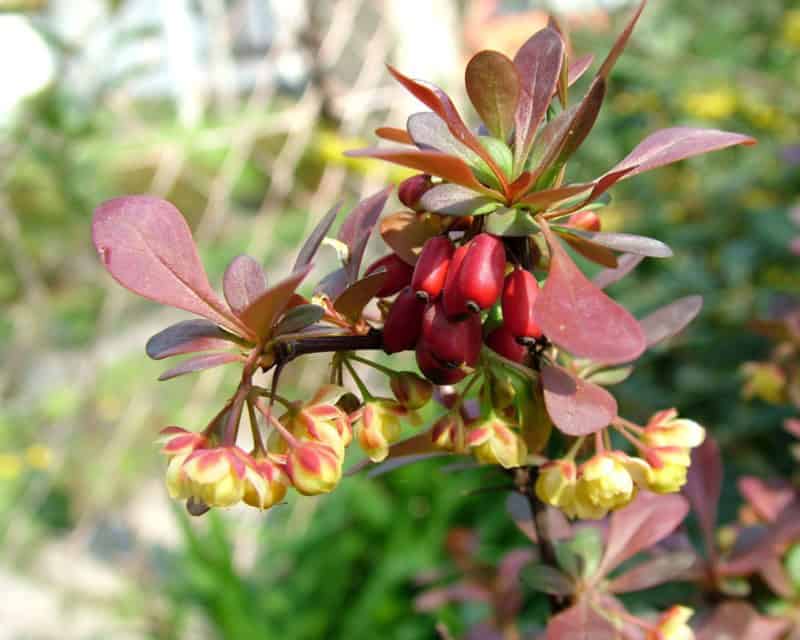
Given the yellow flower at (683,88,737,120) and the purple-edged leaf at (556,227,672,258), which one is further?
the yellow flower at (683,88,737,120)

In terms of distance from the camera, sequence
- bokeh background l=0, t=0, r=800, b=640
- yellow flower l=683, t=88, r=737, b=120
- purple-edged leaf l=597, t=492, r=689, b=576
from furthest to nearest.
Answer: yellow flower l=683, t=88, r=737, b=120
bokeh background l=0, t=0, r=800, b=640
purple-edged leaf l=597, t=492, r=689, b=576

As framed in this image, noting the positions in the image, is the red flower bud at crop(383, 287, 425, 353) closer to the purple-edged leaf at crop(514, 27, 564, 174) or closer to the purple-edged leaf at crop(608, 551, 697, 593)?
the purple-edged leaf at crop(514, 27, 564, 174)

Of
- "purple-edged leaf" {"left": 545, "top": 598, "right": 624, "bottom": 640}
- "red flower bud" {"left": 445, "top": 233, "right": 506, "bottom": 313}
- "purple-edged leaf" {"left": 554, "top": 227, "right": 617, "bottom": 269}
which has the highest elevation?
"red flower bud" {"left": 445, "top": 233, "right": 506, "bottom": 313}

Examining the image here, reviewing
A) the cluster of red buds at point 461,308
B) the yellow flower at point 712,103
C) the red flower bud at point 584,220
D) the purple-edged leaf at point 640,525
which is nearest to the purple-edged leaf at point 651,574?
the purple-edged leaf at point 640,525

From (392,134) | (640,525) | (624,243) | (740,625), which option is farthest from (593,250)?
(740,625)

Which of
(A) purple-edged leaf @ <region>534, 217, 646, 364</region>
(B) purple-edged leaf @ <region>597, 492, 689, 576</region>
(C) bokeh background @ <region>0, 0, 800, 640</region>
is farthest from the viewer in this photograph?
(C) bokeh background @ <region>0, 0, 800, 640</region>

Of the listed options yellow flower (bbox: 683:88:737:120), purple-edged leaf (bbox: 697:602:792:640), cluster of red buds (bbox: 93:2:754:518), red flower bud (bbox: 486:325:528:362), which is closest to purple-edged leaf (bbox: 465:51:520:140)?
cluster of red buds (bbox: 93:2:754:518)

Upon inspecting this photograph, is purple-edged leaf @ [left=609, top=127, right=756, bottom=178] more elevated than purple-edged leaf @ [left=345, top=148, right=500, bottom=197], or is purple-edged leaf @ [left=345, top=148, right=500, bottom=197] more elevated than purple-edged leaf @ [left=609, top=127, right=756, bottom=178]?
purple-edged leaf @ [left=345, top=148, right=500, bottom=197]

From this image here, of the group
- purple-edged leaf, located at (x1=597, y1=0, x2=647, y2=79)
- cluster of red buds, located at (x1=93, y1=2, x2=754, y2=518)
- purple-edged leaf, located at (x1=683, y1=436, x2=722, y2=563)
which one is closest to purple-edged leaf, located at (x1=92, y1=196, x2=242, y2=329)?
cluster of red buds, located at (x1=93, y1=2, x2=754, y2=518)
